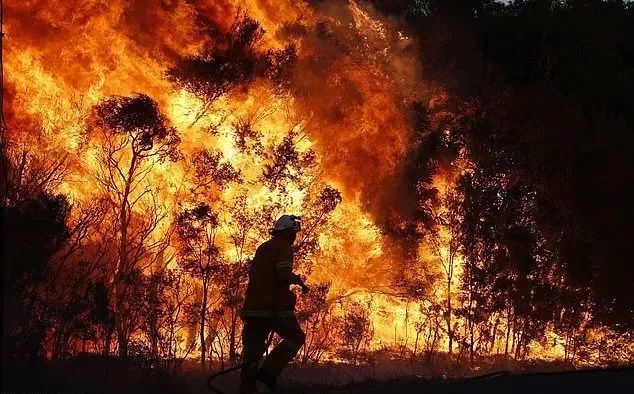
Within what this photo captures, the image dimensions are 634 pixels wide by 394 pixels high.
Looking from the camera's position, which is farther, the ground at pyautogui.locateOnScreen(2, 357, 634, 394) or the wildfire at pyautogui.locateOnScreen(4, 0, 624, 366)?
the wildfire at pyautogui.locateOnScreen(4, 0, 624, 366)

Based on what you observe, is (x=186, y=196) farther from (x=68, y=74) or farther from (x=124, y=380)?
(x=124, y=380)

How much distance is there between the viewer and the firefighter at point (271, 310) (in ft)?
34.4

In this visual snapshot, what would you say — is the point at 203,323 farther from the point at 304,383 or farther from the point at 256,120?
the point at 304,383

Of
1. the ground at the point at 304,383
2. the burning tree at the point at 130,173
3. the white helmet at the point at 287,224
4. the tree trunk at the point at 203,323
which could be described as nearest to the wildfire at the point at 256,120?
the burning tree at the point at 130,173

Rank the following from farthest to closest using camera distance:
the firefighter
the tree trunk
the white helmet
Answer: the tree trunk → the white helmet → the firefighter

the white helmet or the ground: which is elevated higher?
the white helmet

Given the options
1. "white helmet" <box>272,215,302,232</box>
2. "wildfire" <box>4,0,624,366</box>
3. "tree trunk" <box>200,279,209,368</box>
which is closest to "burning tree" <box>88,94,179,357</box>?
"wildfire" <box>4,0,624,366</box>

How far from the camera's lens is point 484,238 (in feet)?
65.2

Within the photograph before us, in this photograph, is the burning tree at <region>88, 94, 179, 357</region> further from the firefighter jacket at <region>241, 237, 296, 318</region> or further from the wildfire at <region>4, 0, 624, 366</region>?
the firefighter jacket at <region>241, 237, 296, 318</region>

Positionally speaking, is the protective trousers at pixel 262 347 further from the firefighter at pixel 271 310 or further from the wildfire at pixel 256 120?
the wildfire at pixel 256 120

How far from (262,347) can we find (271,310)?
489 mm

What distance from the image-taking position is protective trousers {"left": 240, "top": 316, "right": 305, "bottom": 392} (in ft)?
34.5

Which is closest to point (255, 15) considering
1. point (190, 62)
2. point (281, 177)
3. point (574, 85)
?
point (190, 62)

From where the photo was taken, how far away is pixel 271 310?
10523 millimetres
